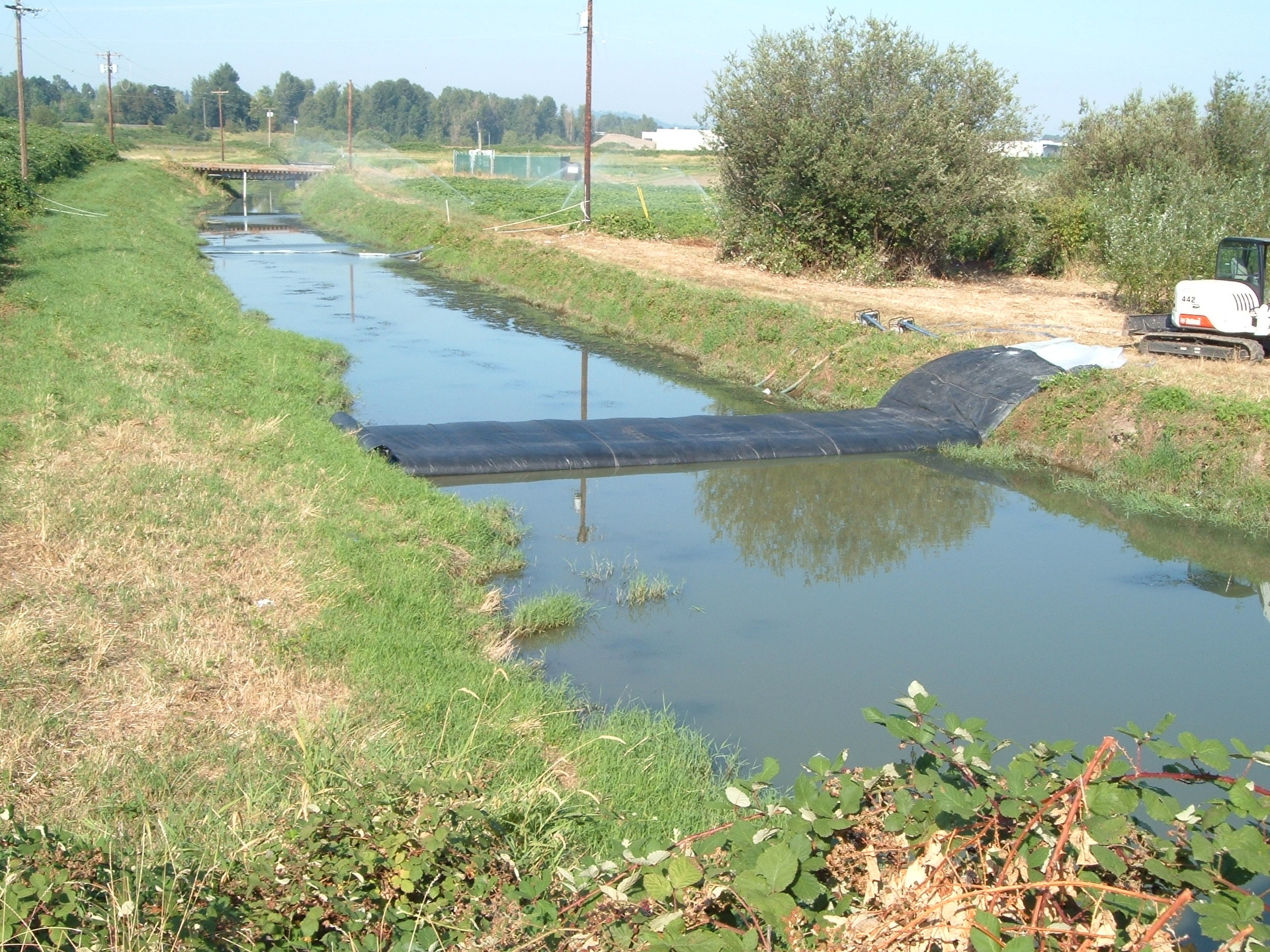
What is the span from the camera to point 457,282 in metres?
26.2

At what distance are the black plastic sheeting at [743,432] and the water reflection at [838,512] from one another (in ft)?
1.10

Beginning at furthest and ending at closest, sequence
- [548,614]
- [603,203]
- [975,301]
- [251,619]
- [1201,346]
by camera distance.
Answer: [603,203] → [975,301] → [1201,346] → [548,614] → [251,619]

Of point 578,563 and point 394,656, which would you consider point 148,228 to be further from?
point 394,656

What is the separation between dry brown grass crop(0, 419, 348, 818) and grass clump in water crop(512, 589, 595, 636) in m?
1.35

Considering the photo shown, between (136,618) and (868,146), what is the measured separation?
1836 centimetres

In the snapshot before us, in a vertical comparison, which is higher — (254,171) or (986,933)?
(254,171)

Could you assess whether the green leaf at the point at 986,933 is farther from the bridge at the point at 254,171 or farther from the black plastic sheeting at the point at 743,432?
the bridge at the point at 254,171

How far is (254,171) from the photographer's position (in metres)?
53.5

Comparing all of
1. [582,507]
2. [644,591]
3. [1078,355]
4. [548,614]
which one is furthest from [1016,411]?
[548,614]

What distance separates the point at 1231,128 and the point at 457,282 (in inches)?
677

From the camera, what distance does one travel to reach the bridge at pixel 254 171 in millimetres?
53344

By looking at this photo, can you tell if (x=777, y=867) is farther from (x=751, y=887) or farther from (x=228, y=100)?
(x=228, y=100)

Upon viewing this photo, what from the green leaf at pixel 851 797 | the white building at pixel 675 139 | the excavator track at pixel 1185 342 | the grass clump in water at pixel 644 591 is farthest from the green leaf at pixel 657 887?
the white building at pixel 675 139

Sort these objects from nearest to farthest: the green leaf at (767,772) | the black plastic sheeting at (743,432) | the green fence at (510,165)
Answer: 1. the green leaf at (767,772)
2. the black plastic sheeting at (743,432)
3. the green fence at (510,165)
